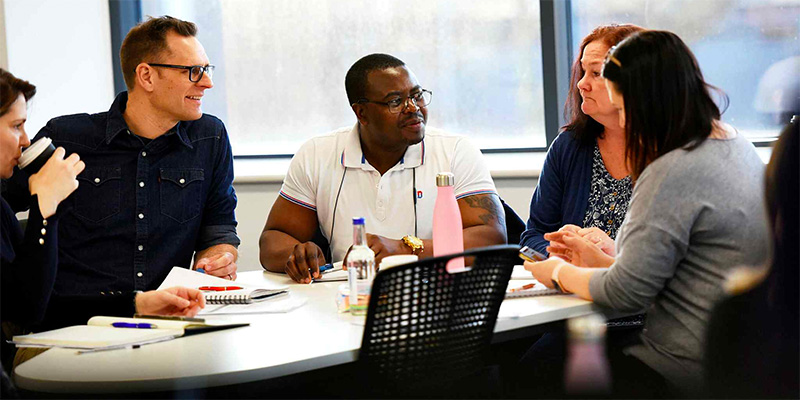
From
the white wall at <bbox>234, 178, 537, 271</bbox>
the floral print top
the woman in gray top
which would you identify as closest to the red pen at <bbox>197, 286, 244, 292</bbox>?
the woman in gray top

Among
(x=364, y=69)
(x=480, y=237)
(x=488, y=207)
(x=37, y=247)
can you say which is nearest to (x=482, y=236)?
(x=480, y=237)

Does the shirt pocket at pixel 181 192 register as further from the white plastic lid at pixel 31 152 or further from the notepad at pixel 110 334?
the notepad at pixel 110 334

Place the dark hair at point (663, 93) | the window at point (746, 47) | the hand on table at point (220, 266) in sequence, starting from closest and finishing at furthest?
the dark hair at point (663, 93) < the hand on table at point (220, 266) < the window at point (746, 47)

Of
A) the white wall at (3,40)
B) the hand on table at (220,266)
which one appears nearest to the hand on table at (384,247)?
the hand on table at (220,266)

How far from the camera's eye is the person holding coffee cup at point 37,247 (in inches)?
72.9

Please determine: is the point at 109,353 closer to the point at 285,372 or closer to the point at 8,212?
the point at 285,372

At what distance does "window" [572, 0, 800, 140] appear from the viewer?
3805mm

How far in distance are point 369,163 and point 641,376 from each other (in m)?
1.24

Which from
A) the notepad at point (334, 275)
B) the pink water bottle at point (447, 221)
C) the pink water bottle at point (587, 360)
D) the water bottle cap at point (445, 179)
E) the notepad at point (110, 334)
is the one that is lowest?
the pink water bottle at point (587, 360)

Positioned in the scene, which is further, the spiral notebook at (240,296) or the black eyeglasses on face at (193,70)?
the black eyeglasses on face at (193,70)

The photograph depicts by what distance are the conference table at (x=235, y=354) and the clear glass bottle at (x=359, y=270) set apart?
0.03 metres

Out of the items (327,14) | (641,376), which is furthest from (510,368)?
(327,14)

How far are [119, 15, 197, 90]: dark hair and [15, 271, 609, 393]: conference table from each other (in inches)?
→ 49.3

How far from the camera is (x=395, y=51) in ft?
14.4
